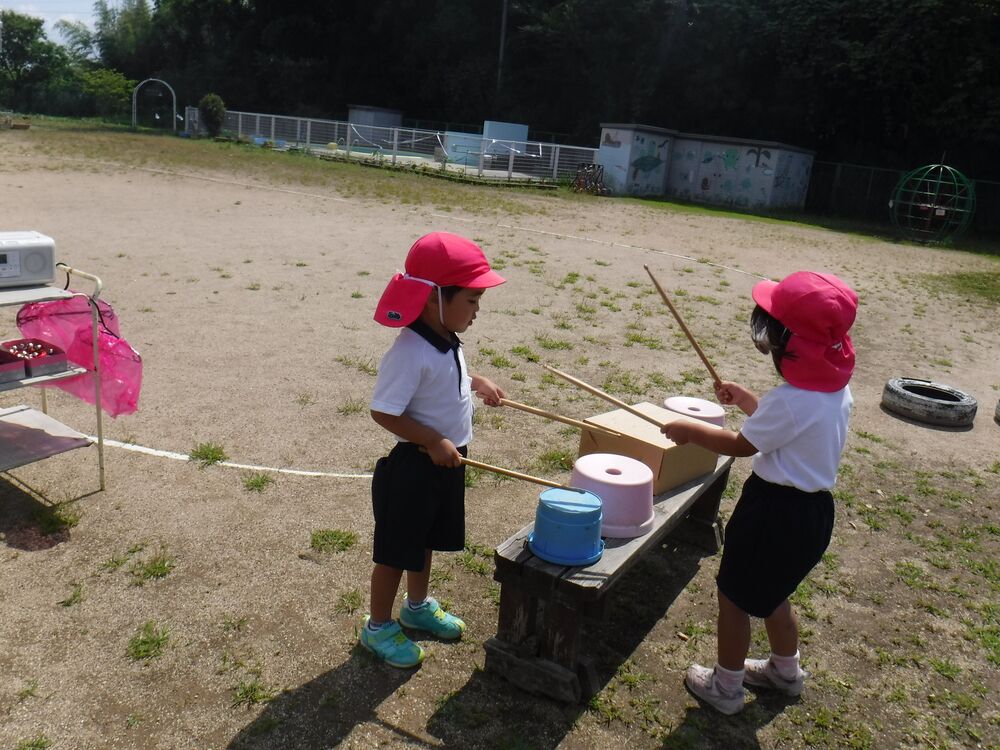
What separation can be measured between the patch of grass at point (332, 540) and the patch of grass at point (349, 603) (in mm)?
352

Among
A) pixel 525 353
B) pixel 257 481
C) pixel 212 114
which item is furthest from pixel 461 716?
pixel 212 114

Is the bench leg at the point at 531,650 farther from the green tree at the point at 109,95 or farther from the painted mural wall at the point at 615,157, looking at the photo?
the green tree at the point at 109,95

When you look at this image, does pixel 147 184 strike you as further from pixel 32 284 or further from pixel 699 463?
pixel 699 463

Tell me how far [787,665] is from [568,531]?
959 mm

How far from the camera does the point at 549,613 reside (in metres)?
2.75

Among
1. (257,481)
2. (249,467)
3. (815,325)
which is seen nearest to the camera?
(815,325)

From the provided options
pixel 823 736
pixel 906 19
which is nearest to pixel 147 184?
pixel 823 736

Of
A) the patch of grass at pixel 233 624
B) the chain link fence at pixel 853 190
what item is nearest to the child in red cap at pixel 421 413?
the patch of grass at pixel 233 624

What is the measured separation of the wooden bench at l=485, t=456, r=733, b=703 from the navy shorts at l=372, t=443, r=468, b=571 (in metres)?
0.27

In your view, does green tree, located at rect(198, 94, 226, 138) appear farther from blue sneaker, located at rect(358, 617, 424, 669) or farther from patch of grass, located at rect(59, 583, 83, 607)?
blue sneaker, located at rect(358, 617, 424, 669)

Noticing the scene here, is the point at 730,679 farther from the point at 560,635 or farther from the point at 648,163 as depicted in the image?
the point at 648,163

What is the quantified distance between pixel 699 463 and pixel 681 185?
2439 centimetres

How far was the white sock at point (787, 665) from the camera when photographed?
2900 millimetres

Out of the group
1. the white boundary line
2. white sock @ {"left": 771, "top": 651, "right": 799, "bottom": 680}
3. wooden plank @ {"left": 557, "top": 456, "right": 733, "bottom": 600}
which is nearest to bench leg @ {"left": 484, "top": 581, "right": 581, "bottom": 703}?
wooden plank @ {"left": 557, "top": 456, "right": 733, "bottom": 600}
